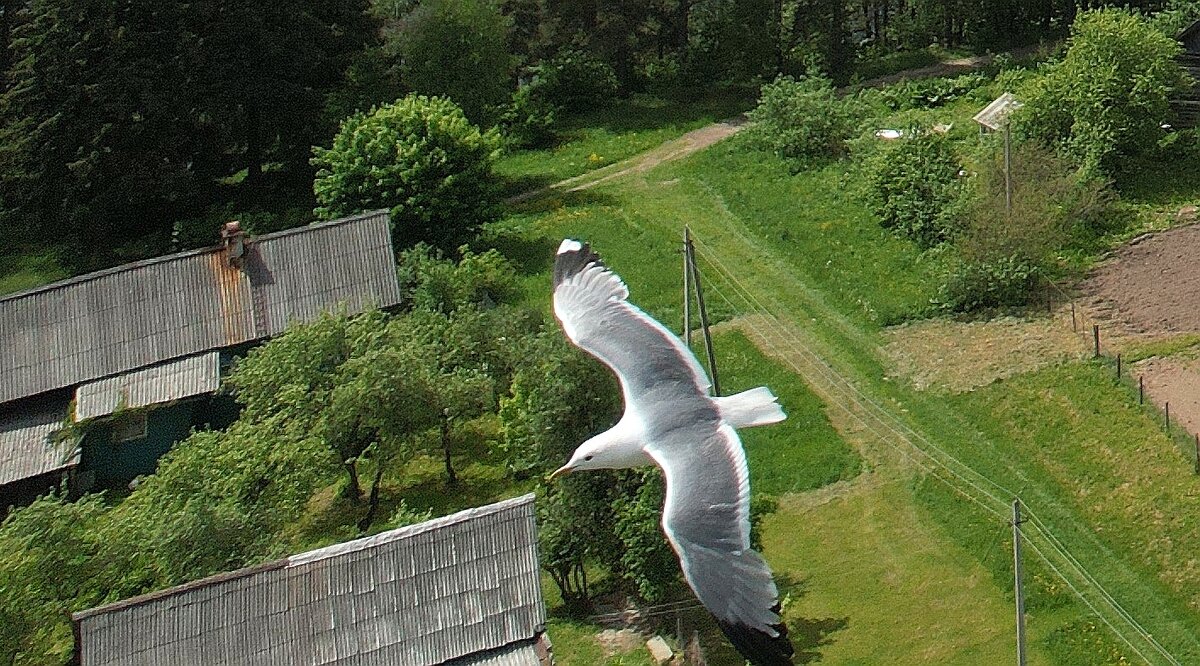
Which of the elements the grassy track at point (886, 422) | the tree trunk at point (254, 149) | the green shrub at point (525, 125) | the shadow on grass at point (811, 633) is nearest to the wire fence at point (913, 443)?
the grassy track at point (886, 422)

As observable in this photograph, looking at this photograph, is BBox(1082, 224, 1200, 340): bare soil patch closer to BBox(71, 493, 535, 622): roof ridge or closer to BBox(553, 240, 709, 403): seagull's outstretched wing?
BBox(553, 240, 709, 403): seagull's outstretched wing

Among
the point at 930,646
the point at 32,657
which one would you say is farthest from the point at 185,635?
the point at 930,646

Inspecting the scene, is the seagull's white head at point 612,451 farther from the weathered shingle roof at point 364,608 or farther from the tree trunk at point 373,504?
the tree trunk at point 373,504

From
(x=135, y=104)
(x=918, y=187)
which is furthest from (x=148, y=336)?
(x=918, y=187)

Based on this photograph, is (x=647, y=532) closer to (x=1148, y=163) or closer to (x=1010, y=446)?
(x=1010, y=446)

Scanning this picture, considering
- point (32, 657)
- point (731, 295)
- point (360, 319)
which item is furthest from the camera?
point (731, 295)
